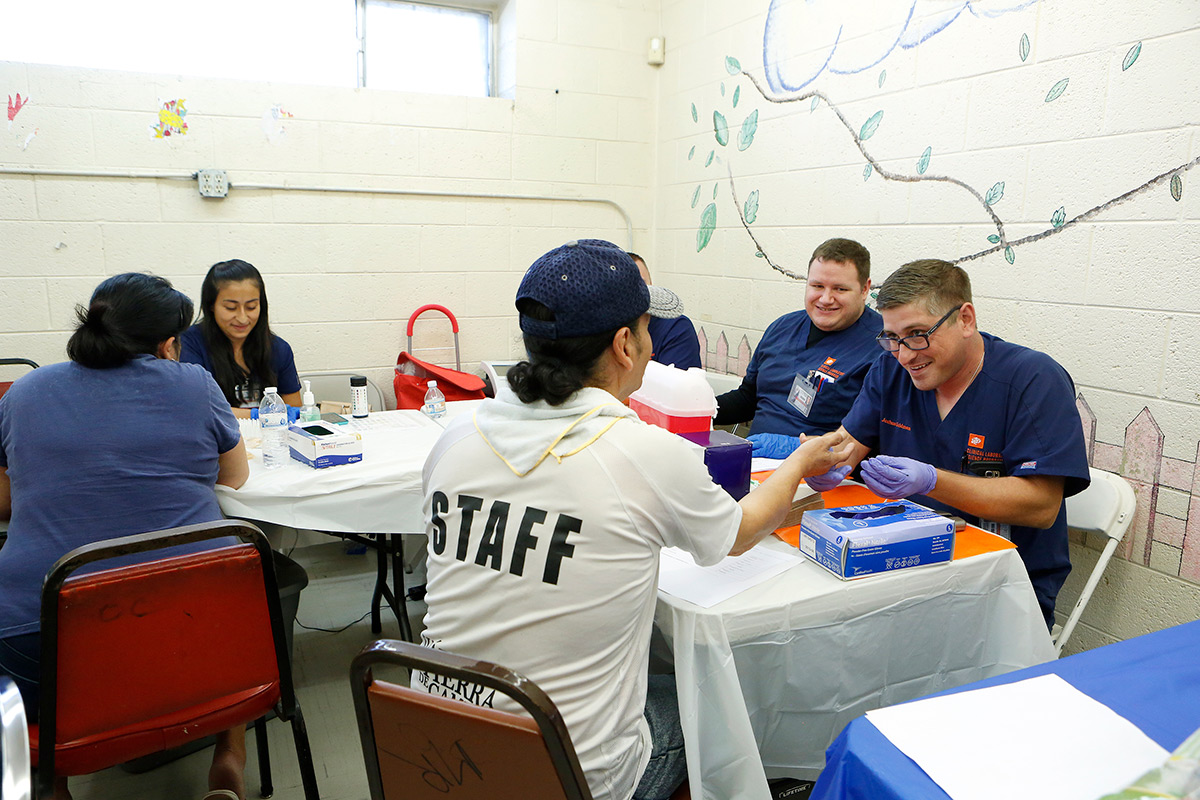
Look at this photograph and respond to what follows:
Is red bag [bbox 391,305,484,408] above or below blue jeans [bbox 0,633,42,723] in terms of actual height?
above

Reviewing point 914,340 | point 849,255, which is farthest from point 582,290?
point 849,255

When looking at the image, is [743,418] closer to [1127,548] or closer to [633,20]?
[1127,548]

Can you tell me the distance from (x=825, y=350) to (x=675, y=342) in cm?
66

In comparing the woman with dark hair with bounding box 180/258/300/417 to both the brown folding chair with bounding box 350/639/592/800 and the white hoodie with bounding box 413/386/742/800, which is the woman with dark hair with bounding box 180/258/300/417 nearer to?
the white hoodie with bounding box 413/386/742/800

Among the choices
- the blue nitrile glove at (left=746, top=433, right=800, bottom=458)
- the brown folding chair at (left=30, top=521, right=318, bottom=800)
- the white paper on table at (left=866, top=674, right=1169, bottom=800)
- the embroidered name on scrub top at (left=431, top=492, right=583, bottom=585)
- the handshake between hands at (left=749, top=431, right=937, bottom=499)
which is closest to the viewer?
the white paper on table at (left=866, top=674, right=1169, bottom=800)

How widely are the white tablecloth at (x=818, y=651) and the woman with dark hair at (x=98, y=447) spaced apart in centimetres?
114

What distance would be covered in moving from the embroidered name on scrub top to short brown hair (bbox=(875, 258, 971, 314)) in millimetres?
1089

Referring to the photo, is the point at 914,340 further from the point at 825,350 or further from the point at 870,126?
the point at 870,126

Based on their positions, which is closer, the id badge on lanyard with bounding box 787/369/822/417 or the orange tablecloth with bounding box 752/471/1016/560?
the orange tablecloth with bounding box 752/471/1016/560

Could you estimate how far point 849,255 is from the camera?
8.50ft

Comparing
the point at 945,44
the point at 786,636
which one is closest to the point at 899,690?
the point at 786,636

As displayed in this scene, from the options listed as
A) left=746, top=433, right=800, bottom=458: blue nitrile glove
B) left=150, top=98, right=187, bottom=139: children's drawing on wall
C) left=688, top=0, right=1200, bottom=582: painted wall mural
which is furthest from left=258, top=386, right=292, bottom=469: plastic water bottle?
left=688, top=0, right=1200, bottom=582: painted wall mural

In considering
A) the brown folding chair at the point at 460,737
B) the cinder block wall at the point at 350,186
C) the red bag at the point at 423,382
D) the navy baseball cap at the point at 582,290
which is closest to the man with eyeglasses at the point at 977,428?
the navy baseball cap at the point at 582,290

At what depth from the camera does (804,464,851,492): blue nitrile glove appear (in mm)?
1858
